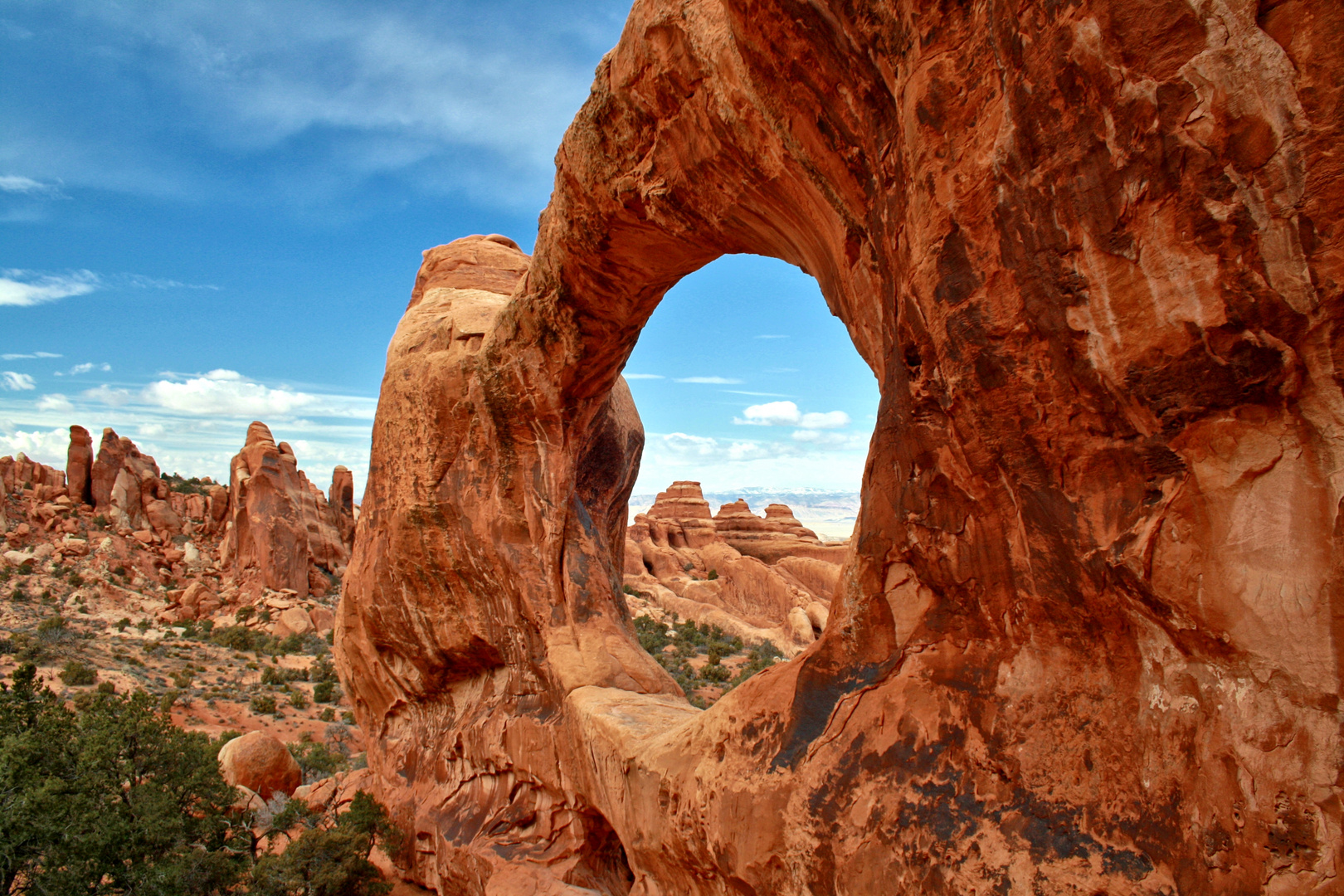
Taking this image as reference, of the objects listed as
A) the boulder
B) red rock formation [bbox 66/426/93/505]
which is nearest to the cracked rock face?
the boulder

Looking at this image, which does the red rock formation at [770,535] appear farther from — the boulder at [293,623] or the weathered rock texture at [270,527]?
the boulder at [293,623]

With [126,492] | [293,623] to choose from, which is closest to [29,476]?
[126,492]

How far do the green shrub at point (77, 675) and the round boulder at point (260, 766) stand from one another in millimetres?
7311

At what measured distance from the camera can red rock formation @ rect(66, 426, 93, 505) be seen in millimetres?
32250

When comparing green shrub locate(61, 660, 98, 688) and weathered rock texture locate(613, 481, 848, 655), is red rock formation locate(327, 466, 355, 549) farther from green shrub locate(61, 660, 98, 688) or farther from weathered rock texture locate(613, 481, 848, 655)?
green shrub locate(61, 660, 98, 688)

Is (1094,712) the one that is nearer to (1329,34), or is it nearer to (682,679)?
(1329,34)

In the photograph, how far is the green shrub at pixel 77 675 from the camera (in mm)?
14586

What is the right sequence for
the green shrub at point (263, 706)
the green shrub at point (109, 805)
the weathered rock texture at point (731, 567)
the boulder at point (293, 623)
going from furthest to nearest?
the weathered rock texture at point (731, 567) → the boulder at point (293, 623) → the green shrub at point (263, 706) → the green shrub at point (109, 805)

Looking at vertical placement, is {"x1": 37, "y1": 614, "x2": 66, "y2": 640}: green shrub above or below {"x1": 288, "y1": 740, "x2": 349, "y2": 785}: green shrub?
above

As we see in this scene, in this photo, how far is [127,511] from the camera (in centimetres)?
3191

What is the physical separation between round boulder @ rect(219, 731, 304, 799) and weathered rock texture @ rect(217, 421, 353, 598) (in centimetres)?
2047

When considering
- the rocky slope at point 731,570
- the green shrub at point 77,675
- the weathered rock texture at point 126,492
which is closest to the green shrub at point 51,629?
the green shrub at point 77,675

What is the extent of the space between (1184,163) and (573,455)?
230 inches

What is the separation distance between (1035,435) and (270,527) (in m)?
32.6
